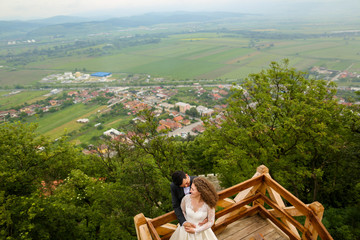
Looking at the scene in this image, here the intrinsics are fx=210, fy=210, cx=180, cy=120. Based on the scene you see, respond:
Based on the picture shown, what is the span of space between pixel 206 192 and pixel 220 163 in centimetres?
751

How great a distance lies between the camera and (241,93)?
11633mm

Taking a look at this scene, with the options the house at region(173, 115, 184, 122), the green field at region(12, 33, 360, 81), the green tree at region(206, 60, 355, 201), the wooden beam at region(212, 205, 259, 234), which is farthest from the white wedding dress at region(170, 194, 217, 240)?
the green field at region(12, 33, 360, 81)

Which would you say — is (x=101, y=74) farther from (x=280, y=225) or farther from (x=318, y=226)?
(x=318, y=226)

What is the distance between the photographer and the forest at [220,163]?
8.26 meters

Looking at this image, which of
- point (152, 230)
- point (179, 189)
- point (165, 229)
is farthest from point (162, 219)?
point (179, 189)

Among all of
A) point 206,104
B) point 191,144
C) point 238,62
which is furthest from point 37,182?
point 238,62

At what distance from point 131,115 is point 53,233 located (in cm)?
4951

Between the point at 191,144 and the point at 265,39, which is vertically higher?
the point at 265,39

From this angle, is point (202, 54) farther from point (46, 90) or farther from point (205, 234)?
point (205, 234)

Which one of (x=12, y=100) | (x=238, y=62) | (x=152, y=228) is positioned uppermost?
(x=152, y=228)

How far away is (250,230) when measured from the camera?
14.2 feet

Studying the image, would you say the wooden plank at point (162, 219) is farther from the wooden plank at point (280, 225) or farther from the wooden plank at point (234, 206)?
the wooden plank at point (280, 225)

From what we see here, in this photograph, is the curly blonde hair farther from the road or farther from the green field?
the green field

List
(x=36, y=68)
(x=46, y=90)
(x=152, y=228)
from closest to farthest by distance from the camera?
(x=152, y=228), (x=46, y=90), (x=36, y=68)
